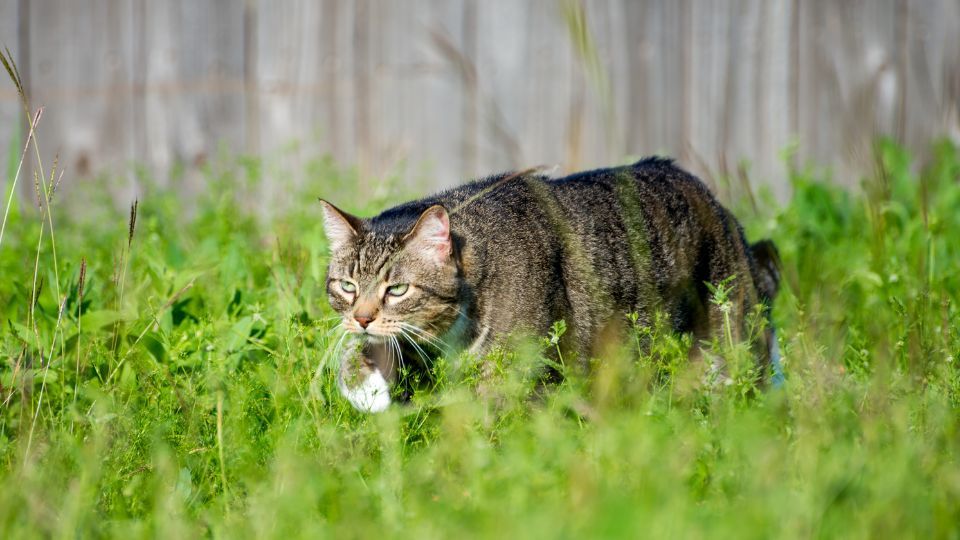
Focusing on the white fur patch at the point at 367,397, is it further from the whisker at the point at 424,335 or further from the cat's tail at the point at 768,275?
the cat's tail at the point at 768,275

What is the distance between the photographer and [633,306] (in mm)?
3691

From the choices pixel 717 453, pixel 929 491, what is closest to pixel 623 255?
pixel 717 453

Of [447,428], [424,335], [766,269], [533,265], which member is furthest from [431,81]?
[447,428]

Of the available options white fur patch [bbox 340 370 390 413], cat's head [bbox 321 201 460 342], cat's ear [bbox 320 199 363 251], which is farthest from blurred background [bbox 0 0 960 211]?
white fur patch [bbox 340 370 390 413]

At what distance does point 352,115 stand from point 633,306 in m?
2.75

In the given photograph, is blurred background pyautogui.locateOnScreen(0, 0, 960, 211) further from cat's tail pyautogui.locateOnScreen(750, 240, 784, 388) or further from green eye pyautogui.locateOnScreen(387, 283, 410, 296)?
green eye pyautogui.locateOnScreen(387, 283, 410, 296)

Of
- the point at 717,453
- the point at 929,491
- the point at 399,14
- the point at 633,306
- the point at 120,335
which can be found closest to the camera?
the point at 929,491

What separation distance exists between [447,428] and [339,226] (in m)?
1.17

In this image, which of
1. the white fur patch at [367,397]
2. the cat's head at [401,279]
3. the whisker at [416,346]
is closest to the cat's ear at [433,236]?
the cat's head at [401,279]

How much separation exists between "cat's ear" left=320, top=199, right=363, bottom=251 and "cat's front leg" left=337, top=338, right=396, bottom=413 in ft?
1.18

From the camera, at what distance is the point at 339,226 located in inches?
143

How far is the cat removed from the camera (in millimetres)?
3438

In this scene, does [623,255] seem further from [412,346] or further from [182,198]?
[182,198]

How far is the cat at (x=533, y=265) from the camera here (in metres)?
3.44
